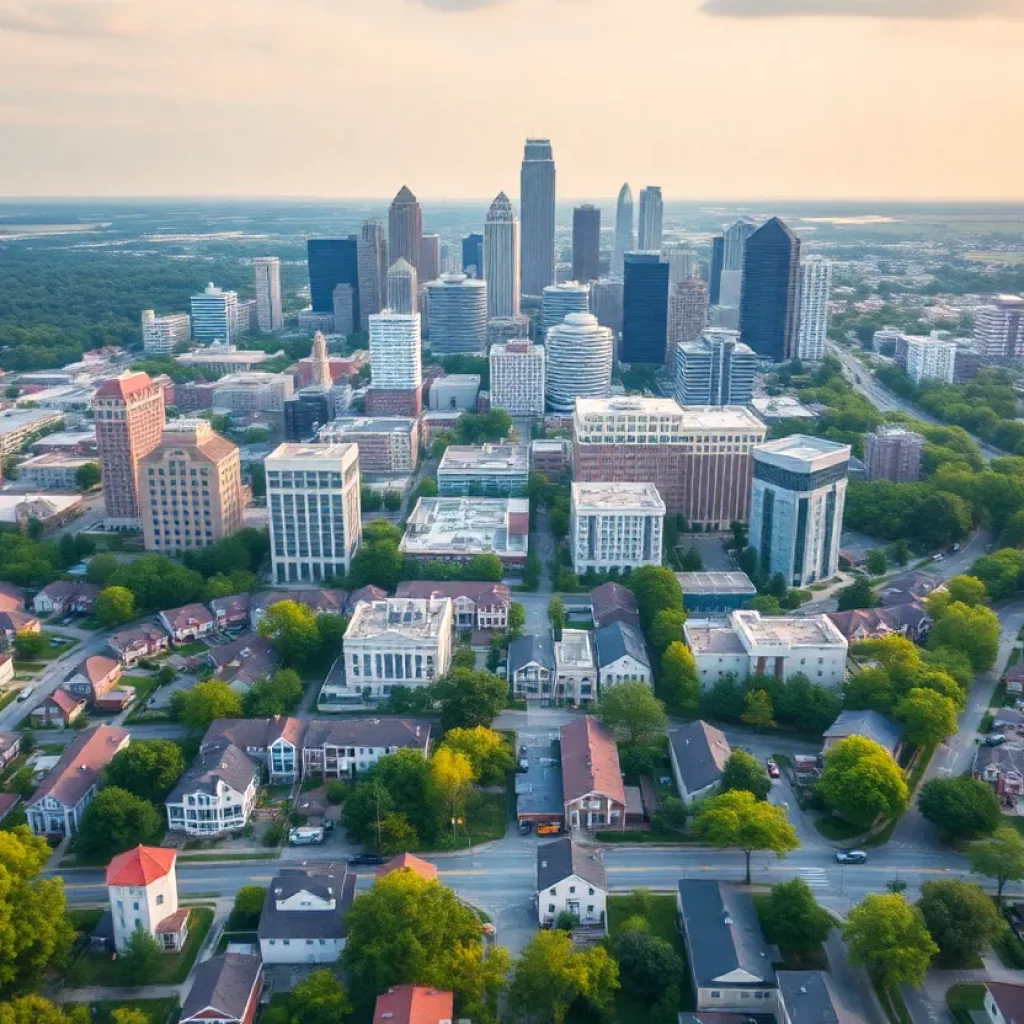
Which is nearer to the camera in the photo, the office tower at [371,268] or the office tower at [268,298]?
the office tower at [371,268]

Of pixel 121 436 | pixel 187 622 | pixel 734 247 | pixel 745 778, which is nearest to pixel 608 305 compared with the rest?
pixel 734 247

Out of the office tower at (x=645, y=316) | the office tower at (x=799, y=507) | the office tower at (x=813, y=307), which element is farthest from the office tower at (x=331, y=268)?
the office tower at (x=799, y=507)

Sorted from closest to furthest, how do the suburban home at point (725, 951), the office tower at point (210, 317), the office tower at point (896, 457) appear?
the suburban home at point (725, 951) < the office tower at point (896, 457) < the office tower at point (210, 317)

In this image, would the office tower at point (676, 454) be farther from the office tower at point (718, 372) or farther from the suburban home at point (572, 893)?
the suburban home at point (572, 893)

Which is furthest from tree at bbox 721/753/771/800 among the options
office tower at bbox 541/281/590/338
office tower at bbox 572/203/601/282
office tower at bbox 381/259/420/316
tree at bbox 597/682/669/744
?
office tower at bbox 572/203/601/282

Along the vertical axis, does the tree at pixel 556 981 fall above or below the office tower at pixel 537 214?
below

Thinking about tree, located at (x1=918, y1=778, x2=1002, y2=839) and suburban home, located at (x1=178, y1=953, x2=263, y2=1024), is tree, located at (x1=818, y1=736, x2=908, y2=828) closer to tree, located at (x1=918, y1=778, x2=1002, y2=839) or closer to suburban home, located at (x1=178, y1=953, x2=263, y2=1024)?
tree, located at (x1=918, y1=778, x2=1002, y2=839)
